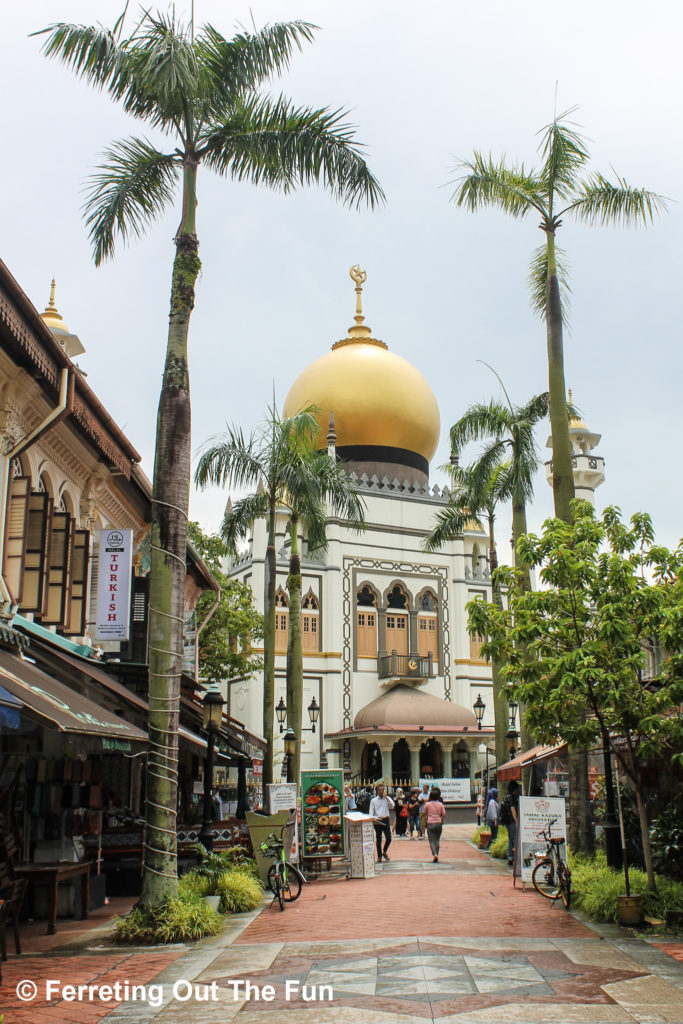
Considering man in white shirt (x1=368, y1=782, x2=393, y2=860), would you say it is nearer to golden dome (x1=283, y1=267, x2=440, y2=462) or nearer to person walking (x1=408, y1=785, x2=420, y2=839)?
person walking (x1=408, y1=785, x2=420, y2=839)

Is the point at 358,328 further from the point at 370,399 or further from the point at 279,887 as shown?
the point at 279,887

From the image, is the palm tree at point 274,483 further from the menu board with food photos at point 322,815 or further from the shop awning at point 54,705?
the shop awning at point 54,705

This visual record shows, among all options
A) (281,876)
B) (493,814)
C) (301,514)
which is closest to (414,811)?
(493,814)

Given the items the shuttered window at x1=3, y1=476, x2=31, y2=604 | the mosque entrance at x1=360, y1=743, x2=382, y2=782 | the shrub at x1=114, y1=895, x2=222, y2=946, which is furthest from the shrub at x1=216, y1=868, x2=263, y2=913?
the mosque entrance at x1=360, y1=743, x2=382, y2=782

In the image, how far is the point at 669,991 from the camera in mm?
7969

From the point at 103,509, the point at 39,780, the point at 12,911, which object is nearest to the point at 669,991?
the point at 12,911

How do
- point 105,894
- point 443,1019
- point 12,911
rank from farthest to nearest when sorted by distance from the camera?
point 105,894 → point 12,911 → point 443,1019

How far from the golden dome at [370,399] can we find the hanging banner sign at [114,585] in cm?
2935

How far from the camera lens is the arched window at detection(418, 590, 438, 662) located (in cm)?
4281

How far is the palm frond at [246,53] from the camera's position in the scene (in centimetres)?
1309

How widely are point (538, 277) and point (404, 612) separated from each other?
25.9 m

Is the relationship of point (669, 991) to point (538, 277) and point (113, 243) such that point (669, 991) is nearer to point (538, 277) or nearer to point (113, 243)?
point (113, 243)

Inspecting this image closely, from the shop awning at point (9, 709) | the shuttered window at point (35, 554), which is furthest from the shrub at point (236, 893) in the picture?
the shop awning at point (9, 709)

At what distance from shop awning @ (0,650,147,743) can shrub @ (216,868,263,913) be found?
2.60 meters
